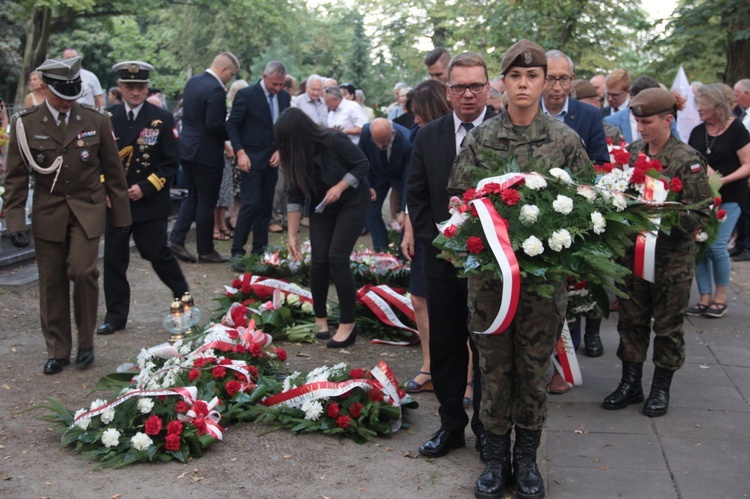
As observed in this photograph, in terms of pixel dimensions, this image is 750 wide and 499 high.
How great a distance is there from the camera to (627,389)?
611 centimetres

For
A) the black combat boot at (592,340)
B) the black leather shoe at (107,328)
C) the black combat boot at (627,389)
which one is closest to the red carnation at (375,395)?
the black combat boot at (627,389)

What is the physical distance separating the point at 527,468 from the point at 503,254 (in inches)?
→ 46.0

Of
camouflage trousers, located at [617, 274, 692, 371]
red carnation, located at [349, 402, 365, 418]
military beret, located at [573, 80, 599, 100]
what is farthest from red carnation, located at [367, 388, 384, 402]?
military beret, located at [573, 80, 599, 100]

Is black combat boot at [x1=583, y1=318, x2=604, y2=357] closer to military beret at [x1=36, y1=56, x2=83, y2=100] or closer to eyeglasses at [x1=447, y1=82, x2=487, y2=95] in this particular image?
eyeglasses at [x1=447, y1=82, x2=487, y2=95]

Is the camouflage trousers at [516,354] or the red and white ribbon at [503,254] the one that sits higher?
the red and white ribbon at [503,254]

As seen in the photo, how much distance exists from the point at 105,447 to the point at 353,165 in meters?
3.16

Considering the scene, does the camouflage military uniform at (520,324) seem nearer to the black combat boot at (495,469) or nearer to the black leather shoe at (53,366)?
the black combat boot at (495,469)

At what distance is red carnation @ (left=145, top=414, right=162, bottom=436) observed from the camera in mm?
4988

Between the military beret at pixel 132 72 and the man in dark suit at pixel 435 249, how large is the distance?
11.7ft

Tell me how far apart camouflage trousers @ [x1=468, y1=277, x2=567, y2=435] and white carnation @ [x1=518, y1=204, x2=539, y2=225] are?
0.40 m

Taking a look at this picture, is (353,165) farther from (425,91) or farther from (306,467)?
(306,467)

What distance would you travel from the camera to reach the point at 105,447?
16.5 feet

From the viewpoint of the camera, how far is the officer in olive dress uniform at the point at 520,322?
4.39 metres

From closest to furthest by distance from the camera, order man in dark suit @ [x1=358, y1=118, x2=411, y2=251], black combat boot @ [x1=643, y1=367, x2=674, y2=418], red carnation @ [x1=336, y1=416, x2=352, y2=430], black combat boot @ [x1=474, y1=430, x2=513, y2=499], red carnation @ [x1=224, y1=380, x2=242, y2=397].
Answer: black combat boot @ [x1=474, y1=430, x2=513, y2=499], red carnation @ [x1=336, y1=416, x2=352, y2=430], red carnation @ [x1=224, y1=380, x2=242, y2=397], black combat boot @ [x1=643, y1=367, x2=674, y2=418], man in dark suit @ [x1=358, y1=118, x2=411, y2=251]
